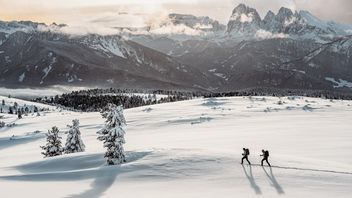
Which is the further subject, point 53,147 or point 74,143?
point 53,147

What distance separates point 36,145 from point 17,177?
62518 millimetres

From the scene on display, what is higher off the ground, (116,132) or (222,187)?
(116,132)

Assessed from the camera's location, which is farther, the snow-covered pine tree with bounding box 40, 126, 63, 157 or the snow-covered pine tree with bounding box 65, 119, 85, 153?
the snow-covered pine tree with bounding box 40, 126, 63, 157

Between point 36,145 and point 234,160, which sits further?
point 36,145

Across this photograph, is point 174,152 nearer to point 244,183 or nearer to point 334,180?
point 244,183

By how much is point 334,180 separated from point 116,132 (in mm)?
21886

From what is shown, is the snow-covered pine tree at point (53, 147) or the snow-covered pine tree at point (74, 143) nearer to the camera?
the snow-covered pine tree at point (74, 143)

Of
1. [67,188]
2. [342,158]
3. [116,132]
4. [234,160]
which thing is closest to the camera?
[67,188]

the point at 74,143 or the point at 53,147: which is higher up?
the point at 74,143

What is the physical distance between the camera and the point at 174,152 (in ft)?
144

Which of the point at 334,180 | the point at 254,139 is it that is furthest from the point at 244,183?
the point at 254,139

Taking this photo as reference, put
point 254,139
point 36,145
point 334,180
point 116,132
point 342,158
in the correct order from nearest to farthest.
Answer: point 334,180 < point 342,158 < point 116,132 < point 254,139 < point 36,145

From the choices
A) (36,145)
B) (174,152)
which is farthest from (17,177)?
(36,145)

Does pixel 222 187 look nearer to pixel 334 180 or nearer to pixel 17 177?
pixel 334 180
